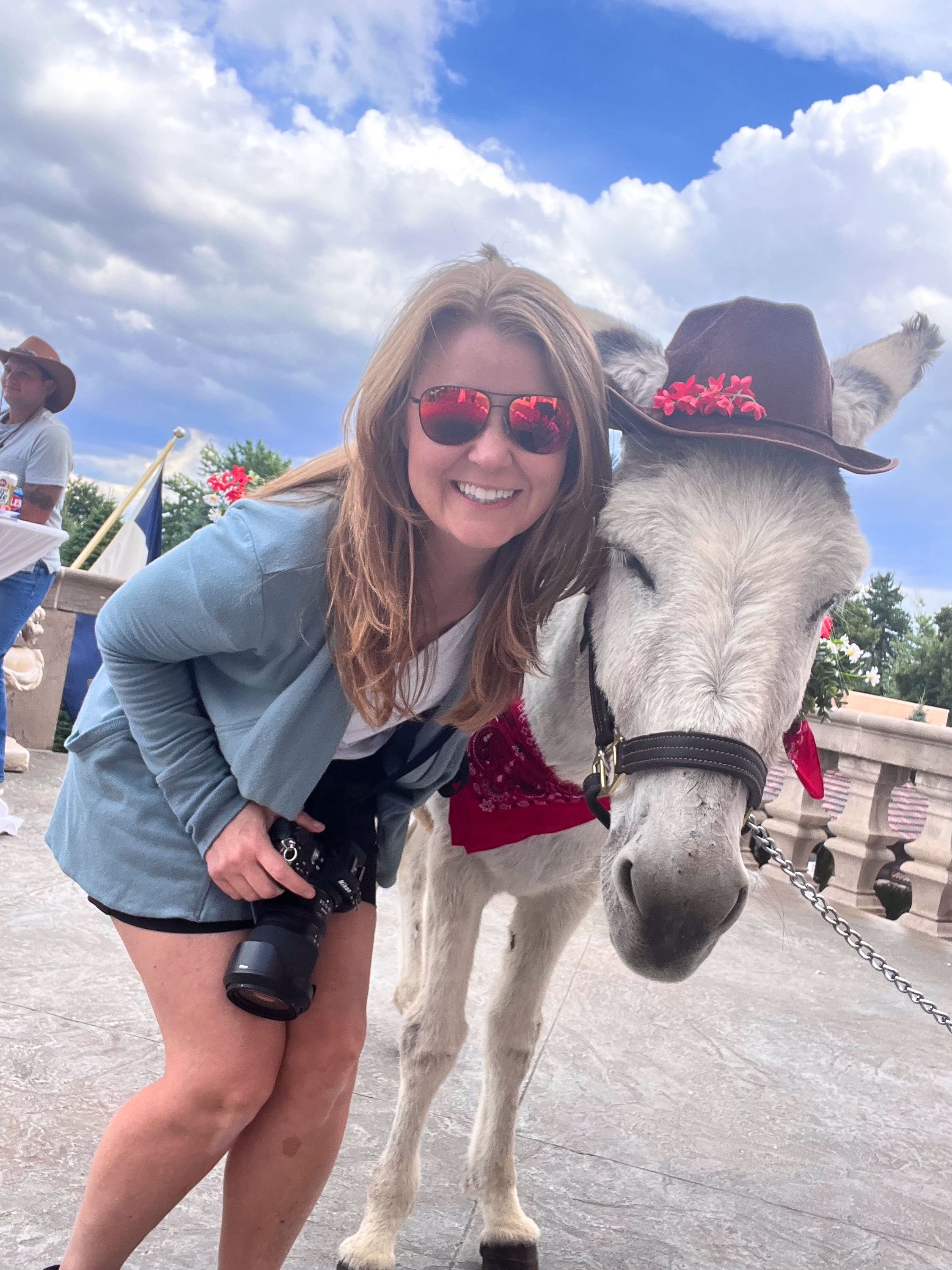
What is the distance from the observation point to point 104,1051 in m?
2.83

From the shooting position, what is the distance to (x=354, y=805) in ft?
5.95

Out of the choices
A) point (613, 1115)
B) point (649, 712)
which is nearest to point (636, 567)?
point (649, 712)

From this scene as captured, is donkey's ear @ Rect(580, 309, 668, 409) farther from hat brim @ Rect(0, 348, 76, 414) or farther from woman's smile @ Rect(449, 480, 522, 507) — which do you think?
hat brim @ Rect(0, 348, 76, 414)

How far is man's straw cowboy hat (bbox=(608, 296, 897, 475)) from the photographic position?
169 centimetres

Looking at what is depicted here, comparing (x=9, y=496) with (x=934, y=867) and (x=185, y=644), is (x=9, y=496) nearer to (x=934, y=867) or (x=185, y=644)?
(x=185, y=644)

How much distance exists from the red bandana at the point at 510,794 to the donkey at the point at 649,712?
37 millimetres

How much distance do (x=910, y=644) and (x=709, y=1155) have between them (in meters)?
34.1

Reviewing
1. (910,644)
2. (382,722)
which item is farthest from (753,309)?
(910,644)

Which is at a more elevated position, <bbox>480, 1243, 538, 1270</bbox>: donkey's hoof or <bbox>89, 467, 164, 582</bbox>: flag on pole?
<bbox>89, 467, 164, 582</bbox>: flag on pole

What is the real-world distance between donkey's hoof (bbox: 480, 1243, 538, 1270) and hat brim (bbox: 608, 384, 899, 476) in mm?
1877

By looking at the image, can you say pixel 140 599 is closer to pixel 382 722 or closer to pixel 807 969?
pixel 382 722

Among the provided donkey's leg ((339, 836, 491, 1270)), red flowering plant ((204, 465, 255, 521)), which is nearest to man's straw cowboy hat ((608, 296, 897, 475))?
donkey's leg ((339, 836, 491, 1270))

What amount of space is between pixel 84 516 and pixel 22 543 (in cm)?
3174

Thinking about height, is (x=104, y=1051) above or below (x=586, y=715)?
below
